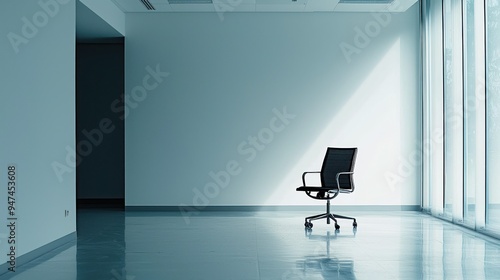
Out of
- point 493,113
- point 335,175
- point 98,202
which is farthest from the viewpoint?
point 98,202

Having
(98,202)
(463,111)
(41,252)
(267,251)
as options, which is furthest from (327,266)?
(98,202)

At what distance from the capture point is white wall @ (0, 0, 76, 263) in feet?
16.4

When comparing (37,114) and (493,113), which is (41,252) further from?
(493,113)

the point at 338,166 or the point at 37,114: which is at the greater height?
the point at 37,114

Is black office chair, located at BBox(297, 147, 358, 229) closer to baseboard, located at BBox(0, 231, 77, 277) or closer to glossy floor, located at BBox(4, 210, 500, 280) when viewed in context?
glossy floor, located at BBox(4, 210, 500, 280)

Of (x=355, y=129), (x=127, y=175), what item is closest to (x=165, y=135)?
(x=127, y=175)

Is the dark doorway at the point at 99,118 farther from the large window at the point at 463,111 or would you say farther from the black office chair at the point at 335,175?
the large window at the point at 463,111

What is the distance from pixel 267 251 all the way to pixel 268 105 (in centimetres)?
417

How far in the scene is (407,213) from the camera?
30.6 ft

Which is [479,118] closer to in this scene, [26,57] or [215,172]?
[215,172]

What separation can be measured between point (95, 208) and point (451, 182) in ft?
19.3

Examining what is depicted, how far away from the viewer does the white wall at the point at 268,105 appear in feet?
31.7

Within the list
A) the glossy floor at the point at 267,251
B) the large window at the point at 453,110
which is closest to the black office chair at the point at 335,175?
the glossy floor at the point at 267,251

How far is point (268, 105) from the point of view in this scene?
31.8 ft
